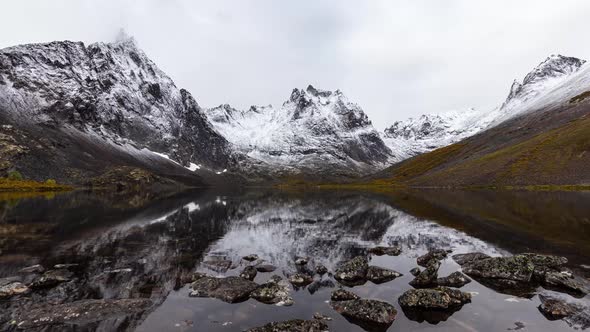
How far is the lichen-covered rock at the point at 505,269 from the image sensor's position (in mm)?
26703

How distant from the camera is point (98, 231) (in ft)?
171

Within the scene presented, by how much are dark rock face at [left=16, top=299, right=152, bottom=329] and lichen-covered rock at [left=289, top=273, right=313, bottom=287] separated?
33.2 feet

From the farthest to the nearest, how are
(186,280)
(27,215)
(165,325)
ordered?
1. (27,215)
2. (186,280)
3. (165,325)

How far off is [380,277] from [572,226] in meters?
36.8

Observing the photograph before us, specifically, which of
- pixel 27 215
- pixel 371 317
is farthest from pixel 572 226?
pixel 27 215

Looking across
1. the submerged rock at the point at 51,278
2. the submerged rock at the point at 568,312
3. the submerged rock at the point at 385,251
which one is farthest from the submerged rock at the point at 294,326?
the submerged rock at the point at 385,251

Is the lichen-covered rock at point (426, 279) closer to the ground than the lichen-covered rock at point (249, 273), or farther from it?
closer to the ground

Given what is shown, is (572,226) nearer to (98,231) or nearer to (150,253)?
(150,253)

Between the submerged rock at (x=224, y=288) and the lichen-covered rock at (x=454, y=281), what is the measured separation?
1316cm

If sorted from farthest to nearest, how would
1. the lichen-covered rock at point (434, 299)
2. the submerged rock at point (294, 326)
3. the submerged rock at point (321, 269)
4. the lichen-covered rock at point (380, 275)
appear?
the submerged rock at point (321, 269)
the lichen-covered rock at point (380, 275)
the lichen-covered rock at point (434, 299)
the submerged rock at point (294, 326)

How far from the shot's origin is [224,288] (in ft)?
82.3

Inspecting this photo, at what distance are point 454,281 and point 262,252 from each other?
20630mm

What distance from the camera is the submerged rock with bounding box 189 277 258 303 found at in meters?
23.8

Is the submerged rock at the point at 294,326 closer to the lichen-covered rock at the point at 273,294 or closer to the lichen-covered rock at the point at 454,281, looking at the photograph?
the lichen-covered rock at the point at 273,294
